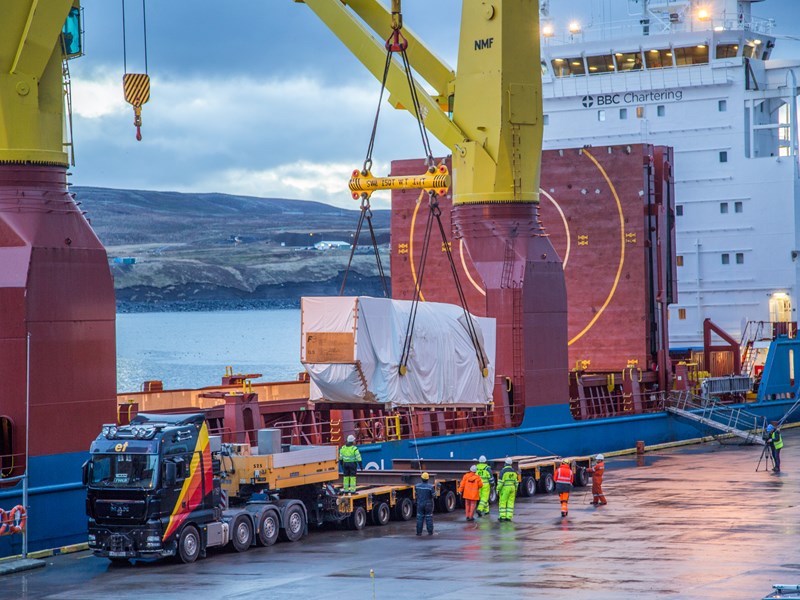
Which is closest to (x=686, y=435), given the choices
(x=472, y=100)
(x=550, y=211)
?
(x=550, y=211)

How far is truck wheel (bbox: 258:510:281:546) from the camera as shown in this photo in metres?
22.1

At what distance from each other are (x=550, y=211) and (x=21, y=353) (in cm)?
2154

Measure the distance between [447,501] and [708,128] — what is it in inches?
874

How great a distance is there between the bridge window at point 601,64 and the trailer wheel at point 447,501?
2307 cm

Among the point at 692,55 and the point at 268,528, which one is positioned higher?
the point at 692,55

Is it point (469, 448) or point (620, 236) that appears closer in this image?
point (469, 448)

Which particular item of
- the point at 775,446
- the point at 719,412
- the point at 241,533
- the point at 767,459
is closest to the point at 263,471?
the point at 241,533

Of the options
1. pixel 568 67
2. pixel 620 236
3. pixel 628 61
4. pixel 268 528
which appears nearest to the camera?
pixel 268 528

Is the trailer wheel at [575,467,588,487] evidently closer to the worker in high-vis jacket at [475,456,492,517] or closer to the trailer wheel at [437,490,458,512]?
the trailer wheel at [437,490,458,512]

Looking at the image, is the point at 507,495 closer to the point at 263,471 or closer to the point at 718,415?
the point at 263,471

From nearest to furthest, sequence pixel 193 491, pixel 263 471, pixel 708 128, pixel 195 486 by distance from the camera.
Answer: pixel 193 491 < pixel 195 486 < pixel 263 471 < pixel 708 128

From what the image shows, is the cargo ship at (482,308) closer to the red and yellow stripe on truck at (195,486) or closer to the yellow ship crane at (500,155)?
the yellow ship crane at (500,155)

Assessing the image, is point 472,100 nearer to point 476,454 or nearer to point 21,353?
point 476,454

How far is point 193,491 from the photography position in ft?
68.4
